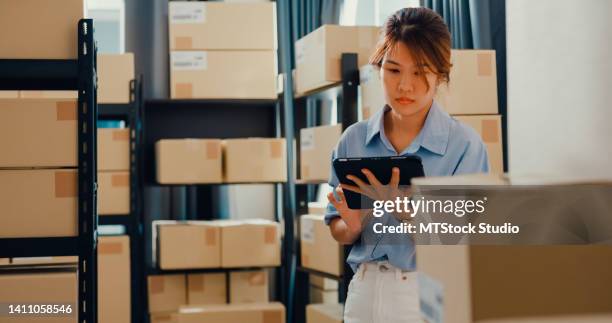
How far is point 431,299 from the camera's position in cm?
68

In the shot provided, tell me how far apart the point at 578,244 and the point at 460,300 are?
103 millimetres

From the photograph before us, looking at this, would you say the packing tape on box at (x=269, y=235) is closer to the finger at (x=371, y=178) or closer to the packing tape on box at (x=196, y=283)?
the packing tape on box at (x=196, y=283)

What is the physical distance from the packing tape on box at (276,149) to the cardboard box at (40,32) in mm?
1944

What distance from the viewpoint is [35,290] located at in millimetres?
1684

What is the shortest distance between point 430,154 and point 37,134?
89 cm

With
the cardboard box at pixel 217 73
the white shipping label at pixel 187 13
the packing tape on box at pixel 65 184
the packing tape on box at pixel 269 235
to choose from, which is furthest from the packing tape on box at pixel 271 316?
the packing tape on box at pixel 65 184

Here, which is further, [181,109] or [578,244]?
[181,109]

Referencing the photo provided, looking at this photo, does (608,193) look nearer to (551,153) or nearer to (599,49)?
(599,49)

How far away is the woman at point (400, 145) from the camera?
4.61ft

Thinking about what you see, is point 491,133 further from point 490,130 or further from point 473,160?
point 473,160

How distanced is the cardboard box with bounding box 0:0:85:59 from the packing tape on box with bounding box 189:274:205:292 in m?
2.06

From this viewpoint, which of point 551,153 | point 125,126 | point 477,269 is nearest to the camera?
point 477,269

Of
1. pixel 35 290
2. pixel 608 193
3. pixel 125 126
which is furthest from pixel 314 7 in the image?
pixel 608 193

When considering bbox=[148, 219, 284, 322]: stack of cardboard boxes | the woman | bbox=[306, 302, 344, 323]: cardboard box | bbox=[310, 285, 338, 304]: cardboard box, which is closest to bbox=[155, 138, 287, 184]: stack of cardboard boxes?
bbox=[148, 219, 284, 322]: stack of cardboard boxes
